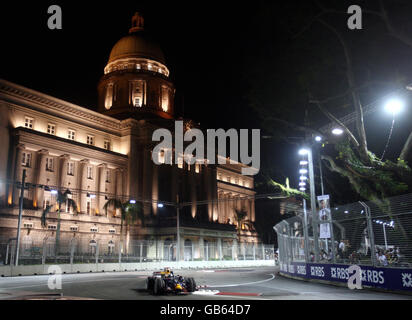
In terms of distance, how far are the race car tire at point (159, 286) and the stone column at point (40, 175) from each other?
38.6 m

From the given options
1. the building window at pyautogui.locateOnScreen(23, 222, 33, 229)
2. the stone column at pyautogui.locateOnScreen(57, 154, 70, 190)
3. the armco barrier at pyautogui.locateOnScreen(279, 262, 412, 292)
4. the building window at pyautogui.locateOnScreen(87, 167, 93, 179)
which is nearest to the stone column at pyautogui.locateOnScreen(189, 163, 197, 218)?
the building window at pyautogui.locateOnScreen(87, 167, 93, 179)

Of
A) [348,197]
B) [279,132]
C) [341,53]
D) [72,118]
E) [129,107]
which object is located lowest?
[348,197]

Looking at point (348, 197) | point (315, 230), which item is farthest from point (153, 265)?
point (315, 230)

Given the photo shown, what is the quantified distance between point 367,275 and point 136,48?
76524mm

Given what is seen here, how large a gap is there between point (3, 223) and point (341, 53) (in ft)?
132

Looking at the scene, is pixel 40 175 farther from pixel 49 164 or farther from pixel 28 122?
pixel 28 122

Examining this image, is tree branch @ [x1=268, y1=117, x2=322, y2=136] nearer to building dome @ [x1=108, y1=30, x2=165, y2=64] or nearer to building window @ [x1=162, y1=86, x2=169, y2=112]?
building window @ [x1=162, y1=86, x2=169, y2=112]

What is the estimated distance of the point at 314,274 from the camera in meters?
21.7

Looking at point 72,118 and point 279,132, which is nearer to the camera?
point 279,132

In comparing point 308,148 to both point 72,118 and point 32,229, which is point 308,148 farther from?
point 72,118

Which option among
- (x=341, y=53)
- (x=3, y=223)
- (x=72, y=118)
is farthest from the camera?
(x=72, y=118)

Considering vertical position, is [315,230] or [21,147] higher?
[21,147]

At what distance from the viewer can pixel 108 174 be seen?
60719mm

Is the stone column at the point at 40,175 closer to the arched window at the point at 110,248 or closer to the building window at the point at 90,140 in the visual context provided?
the building window at the point at 90,140
